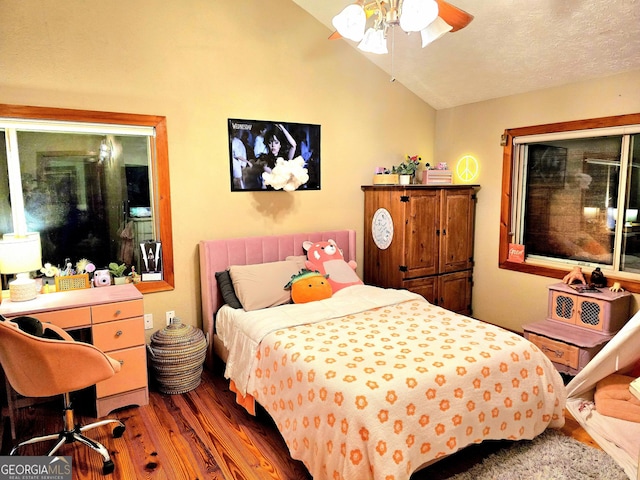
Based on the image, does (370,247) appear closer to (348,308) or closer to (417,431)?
(348,308)

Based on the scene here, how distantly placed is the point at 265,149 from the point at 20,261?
6.54 feet

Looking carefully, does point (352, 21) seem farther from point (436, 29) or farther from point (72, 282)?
point (72, 282)

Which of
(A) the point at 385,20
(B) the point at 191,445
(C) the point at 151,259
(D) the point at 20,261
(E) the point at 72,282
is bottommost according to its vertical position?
(B) the point at 191,445

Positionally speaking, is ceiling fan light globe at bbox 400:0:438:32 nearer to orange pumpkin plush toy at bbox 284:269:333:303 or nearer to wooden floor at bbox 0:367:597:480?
orange pumpkin plush toy at bbox 284:269:333:303

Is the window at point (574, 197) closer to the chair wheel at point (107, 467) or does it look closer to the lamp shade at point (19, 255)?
the chair wheel at point (107, 467)

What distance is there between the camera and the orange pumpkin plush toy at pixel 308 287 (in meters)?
3.27

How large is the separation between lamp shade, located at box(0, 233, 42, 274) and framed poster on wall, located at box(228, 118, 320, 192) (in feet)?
4.97

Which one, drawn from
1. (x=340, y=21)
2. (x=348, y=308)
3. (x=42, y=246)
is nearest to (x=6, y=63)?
(x=42, y=246)

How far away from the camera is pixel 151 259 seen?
3396 millimetres

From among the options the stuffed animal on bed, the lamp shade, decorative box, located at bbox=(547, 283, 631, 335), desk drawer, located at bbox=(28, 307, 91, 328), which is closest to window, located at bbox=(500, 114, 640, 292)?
decorative box, located at bbox=(547, 283, 631, 335)

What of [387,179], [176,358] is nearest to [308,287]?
[176,358]

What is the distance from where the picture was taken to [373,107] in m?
4.36

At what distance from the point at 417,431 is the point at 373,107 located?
129 inches

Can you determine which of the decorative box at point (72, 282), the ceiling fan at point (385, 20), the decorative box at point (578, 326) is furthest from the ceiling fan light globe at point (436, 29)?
the decorative box at point (72, 282)
